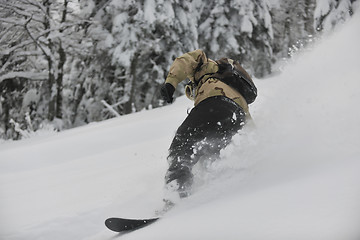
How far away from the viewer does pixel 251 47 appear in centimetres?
1552

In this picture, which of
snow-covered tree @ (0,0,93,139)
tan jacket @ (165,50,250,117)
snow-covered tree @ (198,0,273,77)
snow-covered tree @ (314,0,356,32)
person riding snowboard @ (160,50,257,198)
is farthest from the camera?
snow-covered tree @ (198,0,273,77)

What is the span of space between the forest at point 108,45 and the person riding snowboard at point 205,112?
763 cm

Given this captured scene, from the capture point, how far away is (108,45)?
1270 cm

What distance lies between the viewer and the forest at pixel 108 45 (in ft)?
40.5

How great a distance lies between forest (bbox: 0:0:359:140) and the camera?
1236cm

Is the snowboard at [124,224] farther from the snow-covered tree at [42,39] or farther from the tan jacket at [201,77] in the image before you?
the snow-covered tree at [42,39]

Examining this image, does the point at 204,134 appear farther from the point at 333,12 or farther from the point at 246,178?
the point at 333,12

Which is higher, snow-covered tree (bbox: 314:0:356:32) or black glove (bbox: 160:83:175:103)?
snow-covered tree (bbox: 314:0:356:32)

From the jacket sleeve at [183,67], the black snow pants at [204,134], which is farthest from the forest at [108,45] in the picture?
the black snow pants at [204,134]

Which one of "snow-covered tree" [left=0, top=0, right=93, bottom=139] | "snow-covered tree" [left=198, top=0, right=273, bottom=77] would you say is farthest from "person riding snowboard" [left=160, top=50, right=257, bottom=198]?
"snow-covered tree" [left=198, top=0, right=273, bottom=77]

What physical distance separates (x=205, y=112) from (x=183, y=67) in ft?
1.78

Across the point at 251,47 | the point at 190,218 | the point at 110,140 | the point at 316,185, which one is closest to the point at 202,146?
the point at 190,218

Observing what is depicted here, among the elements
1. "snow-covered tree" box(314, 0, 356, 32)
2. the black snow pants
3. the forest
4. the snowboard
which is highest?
the forest

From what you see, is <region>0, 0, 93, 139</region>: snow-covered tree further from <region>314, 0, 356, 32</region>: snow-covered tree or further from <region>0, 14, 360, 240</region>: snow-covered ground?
<region>314, 0, 356, 32</region>: snow-covered tree
